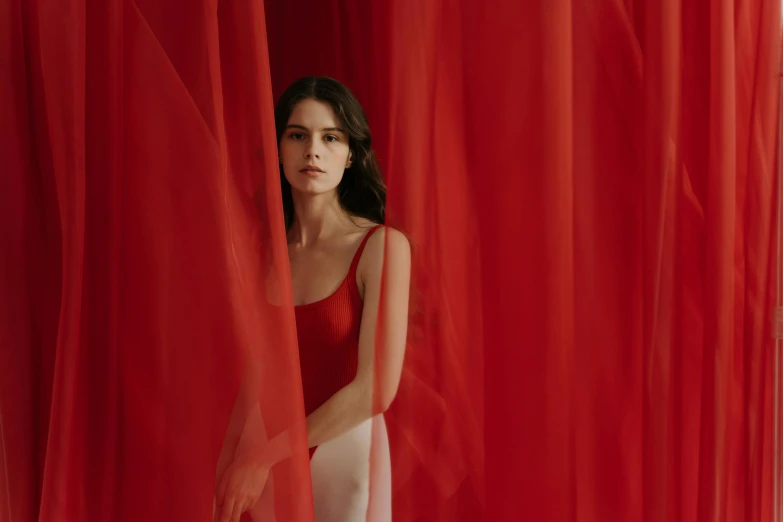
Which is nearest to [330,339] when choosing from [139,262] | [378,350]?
[378,350]

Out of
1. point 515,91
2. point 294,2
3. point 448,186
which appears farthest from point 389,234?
point 294,2

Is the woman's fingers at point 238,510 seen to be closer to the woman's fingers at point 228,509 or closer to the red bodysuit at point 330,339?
the woman's fingers at point 228,509

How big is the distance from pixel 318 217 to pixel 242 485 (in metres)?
0.36

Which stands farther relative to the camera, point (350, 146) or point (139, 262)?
point (350, 146)

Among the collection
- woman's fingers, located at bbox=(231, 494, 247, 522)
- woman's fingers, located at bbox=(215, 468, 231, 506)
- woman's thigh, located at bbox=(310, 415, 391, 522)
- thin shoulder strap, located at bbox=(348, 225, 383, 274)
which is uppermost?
thin shoulder strap, located at bbox=(348, 225, 383, 274)

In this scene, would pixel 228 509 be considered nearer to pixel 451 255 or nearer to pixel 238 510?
pixel 238 510

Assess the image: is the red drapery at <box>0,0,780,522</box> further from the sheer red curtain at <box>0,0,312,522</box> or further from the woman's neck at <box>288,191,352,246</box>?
the woman's neck at <box>288,191,352,246</box>

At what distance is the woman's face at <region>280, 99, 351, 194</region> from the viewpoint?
0.86 metres

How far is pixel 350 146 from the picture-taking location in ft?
2.94

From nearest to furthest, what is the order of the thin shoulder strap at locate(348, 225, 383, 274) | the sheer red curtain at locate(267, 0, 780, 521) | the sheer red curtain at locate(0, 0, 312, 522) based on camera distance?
the sheer red curtain at locate(0, 0, 312, 522) → the sheer red curtain at locate(267, 0, 780, 521) → the thin shoulder strap at locate(348, 225, 383, 274)

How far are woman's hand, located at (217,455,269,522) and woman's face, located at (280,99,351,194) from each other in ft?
1.14

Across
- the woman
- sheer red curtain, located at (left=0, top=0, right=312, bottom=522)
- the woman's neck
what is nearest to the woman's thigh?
the woman

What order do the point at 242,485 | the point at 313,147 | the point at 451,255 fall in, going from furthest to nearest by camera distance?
the point at 313,147 → the point at 451,255 → the point at 242,485

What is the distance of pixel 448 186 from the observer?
0.75 m
